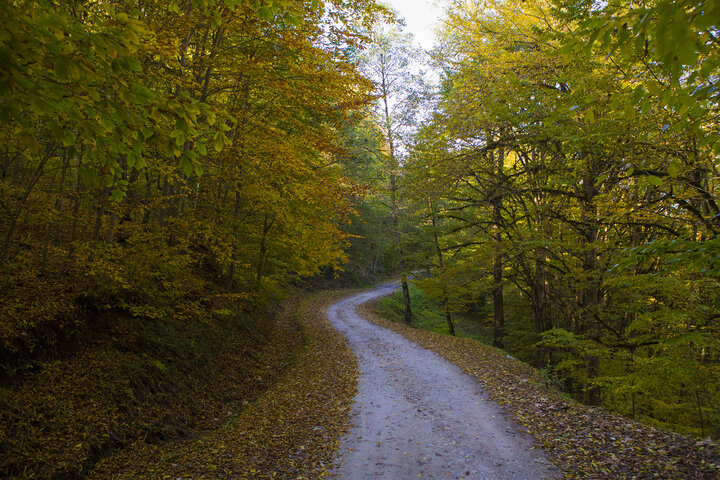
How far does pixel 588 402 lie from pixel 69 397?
12.1 m

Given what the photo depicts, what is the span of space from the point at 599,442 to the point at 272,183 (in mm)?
8594

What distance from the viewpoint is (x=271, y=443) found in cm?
539

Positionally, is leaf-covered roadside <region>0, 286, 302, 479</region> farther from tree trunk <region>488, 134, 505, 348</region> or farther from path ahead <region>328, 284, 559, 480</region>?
tree trunk <region>488, 134, 505, 348</region>

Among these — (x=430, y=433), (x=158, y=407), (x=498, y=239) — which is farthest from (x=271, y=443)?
(x=498, y=239)

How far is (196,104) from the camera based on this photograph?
246 centimetres

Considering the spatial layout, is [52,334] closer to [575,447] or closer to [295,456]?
[295,456]

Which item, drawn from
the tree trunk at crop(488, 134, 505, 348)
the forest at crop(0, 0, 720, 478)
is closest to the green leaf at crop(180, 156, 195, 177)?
the forest at crop(0, 0, 720, 478)

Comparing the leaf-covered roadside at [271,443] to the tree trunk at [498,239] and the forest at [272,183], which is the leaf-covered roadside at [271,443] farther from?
the tree trunk at [498,239]

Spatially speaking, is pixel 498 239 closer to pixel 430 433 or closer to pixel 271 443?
pixel 430 433

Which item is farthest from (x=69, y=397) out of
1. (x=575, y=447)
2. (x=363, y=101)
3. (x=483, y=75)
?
(x=483, y=75)

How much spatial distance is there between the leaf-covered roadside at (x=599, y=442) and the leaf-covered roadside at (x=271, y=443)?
2948 millimetres

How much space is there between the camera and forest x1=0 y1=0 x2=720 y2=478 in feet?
7.93

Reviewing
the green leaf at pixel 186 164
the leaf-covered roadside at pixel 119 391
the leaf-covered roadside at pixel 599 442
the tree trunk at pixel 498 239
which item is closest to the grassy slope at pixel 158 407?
the leaf-covered roadside at pixel 119 391

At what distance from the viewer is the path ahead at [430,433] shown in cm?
453
